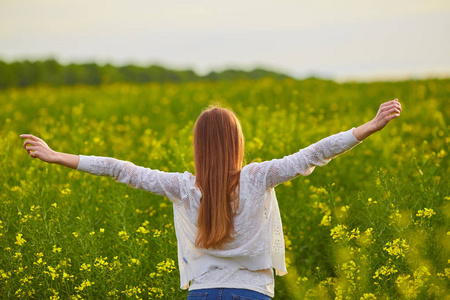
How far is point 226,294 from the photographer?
2320 millimetres

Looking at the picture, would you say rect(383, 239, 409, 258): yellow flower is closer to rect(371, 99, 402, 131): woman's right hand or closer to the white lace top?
the white lace top

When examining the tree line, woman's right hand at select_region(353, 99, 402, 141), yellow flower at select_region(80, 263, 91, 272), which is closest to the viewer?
woman's right hand at select_region(353, 99, 402, 141)

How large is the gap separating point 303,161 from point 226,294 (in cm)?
71

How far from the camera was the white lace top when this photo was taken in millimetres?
2373

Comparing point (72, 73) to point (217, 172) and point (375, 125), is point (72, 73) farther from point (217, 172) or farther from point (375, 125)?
point (375, 125)

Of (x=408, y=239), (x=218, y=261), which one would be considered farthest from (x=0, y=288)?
(x=408, y=239)

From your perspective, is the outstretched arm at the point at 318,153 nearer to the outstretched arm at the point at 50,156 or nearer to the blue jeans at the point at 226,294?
the blue jeans at the point at 226,294

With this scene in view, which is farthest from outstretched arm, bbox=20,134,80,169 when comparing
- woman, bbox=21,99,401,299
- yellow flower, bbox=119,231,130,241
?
yellow flower, bbox=119,231,130,241

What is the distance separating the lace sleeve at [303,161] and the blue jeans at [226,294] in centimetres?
51

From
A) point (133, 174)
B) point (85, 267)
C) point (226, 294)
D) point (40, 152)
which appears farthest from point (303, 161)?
point (85, 267)

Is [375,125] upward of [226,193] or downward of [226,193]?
upward

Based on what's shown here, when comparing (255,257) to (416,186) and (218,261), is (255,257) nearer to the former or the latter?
(218,261)

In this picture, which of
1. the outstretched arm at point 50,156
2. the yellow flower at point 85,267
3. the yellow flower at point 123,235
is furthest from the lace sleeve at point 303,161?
the yellow flower at point 85,267

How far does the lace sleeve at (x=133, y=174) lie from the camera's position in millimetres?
2502
